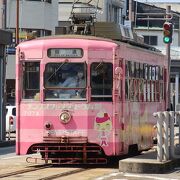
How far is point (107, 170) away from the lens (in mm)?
15820

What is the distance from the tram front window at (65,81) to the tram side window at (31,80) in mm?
232

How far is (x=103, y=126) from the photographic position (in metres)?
16.0

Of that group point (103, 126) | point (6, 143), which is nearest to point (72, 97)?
point (103, 126)

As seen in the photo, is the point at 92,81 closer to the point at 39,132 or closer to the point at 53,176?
the point at 39,132

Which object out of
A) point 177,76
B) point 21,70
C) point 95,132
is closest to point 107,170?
point 95,132

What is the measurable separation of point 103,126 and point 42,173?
1961mm

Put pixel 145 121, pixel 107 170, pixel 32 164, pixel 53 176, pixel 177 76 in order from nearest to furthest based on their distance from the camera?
1. pixel 53 176
2. pixel 107 170
3. pixel 32 164
4. pixel 145 121
5. pixel 177 76

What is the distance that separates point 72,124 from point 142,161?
2.05 meters

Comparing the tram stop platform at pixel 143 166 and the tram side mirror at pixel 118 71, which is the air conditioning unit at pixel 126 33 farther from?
the tram stop platform at pixel 143 166

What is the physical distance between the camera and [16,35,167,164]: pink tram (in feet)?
52.3

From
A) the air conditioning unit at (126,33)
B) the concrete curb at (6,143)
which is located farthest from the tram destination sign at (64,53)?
the concrete curb at (6,143)

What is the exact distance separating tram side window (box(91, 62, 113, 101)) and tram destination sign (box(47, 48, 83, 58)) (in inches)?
17.5

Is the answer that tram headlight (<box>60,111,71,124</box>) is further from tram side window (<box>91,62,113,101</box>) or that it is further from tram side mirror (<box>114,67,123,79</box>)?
tram side mirror (<box>114,67,123,79</box>)

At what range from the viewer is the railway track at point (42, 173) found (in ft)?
46.4
